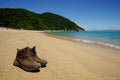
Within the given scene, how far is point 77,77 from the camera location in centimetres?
507

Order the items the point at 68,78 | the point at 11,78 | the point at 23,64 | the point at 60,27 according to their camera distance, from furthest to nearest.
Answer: the point at 60,27 < the point at 23,64 < the point at 68,78 < the point at 11,78

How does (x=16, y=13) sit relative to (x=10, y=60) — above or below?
above

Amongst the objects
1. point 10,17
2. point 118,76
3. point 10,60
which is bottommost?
point 118,76

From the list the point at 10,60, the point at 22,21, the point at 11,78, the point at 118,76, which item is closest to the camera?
the point at 11,78

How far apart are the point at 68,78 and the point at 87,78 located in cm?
68

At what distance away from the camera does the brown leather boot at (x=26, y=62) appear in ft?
16.6

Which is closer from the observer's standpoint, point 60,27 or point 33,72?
point 33,72

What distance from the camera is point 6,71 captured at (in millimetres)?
5000

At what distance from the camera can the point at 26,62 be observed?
521cm

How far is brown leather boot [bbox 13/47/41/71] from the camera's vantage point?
16.6 feet

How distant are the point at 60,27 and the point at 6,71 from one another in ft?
578

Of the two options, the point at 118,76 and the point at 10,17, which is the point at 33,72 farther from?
the point at 10,17

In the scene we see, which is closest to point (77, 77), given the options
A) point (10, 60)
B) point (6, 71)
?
point (6, 71)

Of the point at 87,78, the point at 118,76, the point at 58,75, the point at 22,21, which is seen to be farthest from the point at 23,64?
the point at 22,21
